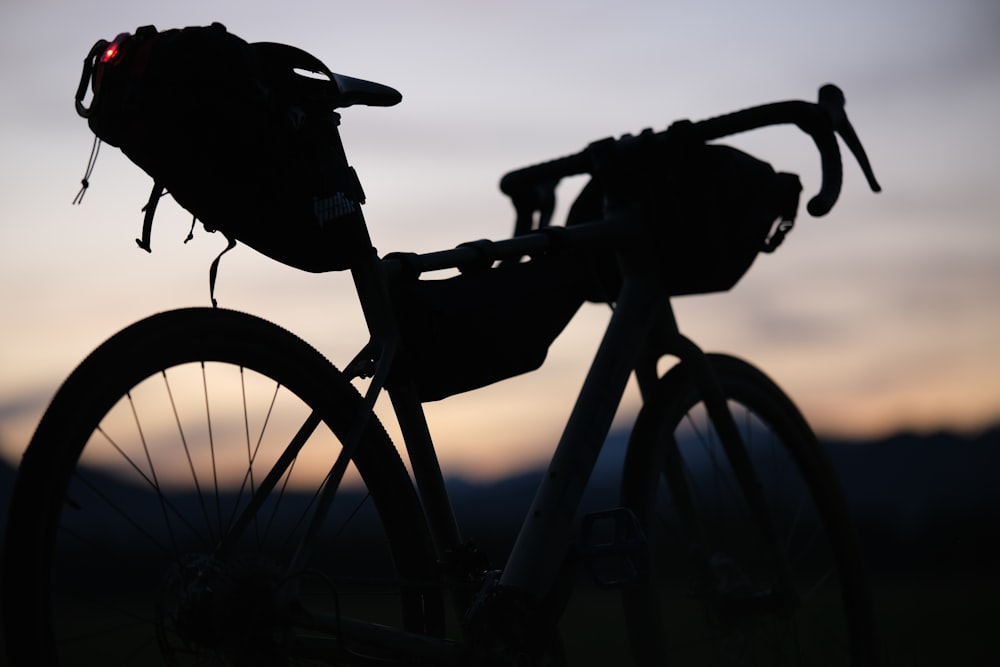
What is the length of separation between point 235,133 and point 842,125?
1530 millimetres

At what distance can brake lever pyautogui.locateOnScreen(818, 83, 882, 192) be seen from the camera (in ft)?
8.22

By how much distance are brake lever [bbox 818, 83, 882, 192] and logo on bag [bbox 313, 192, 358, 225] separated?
1267 millimetres

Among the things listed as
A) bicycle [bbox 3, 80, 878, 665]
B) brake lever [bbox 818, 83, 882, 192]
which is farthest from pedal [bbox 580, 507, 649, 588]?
brake lever [bbox 818, 83, 882, 192]

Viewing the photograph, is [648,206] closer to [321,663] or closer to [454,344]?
[454,344]

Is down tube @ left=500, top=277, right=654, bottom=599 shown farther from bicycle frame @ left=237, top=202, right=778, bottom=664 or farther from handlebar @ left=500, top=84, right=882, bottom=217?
handlebar @ left=500, top=84, right=882, bottom=217

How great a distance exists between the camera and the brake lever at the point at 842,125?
2.51m

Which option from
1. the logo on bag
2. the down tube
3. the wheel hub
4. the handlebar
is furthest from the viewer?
the handlebar

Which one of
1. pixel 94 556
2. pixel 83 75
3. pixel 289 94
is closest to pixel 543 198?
pixel 289 94

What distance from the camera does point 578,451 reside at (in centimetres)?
215

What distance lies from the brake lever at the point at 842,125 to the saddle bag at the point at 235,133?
128 cm

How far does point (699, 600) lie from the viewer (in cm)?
250

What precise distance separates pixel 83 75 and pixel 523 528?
3.66 ft

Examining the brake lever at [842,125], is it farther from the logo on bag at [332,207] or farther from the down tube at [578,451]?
the logo on bag at [332,207]

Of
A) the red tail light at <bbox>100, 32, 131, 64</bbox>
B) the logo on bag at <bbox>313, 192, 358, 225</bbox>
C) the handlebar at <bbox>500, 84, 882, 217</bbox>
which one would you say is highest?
the red tail light at <bbox>100, 32, 131, 64</bbox>
